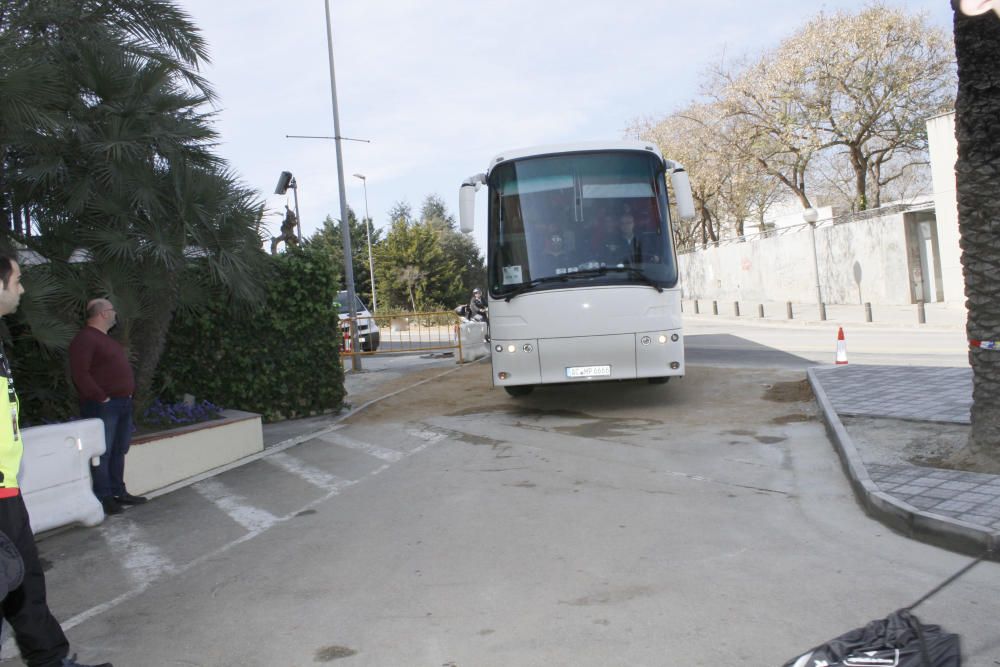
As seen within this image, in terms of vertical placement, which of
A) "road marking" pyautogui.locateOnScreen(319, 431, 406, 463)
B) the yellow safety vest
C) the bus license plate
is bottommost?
"road marking" pyautogui.locateOnScreen(319, 431, 406, 463)

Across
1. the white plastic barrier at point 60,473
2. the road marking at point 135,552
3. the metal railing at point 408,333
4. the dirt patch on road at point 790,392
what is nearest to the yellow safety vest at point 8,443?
the road marking at point 135,552

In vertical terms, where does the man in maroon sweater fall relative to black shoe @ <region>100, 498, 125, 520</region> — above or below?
above

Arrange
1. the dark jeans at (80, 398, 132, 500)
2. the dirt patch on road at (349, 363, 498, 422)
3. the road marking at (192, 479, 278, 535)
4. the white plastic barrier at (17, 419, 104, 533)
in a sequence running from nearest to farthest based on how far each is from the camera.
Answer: the white plastic barrier at (17, 419, 104, 533), the road marking at (192, 479, 278, 535), the dark jeans at (80, 398, 132, 500), the dirt patch on road at (349, 363, 498, 422)

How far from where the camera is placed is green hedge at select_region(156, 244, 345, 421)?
38.0ft

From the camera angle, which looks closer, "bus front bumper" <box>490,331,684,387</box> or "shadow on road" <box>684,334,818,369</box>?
"bus front bumper" <box>490,331,684,387</box>

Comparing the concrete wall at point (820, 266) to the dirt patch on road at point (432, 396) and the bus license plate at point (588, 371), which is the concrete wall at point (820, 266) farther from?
the bus license plate at point (588, 371)

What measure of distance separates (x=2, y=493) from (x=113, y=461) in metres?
4.27

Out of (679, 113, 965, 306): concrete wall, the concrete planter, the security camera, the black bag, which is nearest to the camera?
the black bag

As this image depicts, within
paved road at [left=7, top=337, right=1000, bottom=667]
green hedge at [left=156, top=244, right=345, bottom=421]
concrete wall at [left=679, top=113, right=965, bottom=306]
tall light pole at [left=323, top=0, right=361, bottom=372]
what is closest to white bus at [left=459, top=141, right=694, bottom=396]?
paved road at [left=7, top=337, right=1000, bottom=667]

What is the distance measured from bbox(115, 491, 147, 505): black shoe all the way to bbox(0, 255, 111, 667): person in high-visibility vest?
4074mm

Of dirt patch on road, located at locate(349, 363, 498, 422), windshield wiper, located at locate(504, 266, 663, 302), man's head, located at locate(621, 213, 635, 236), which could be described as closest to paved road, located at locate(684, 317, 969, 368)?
dirt patch on road, located at locate(349, 363, 498, 422)

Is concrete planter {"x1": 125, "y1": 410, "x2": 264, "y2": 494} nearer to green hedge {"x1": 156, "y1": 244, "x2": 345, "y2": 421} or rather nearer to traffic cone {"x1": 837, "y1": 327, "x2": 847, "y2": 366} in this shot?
green hedge {"x1": 156, "y1": 244, "x2": 345, "y2": 421}

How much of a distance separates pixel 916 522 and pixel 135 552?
544cm

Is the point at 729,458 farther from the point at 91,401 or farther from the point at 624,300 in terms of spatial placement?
the point at 91,401
